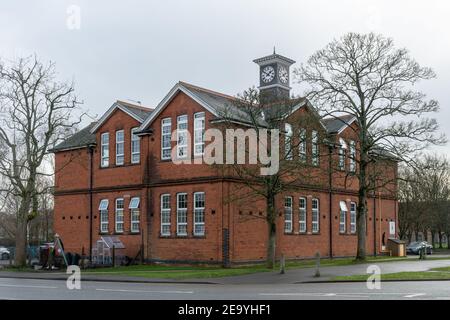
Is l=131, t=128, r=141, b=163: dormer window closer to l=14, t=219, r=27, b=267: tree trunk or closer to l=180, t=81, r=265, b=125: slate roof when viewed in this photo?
l=180, t=81, r=265, b=125: slate roof

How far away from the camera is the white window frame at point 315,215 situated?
38406 mm

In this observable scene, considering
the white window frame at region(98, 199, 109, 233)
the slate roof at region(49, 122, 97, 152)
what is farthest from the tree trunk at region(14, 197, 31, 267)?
the slate roof at region(49, 122, 97, 152)

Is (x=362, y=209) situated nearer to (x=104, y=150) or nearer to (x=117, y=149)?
(x=117, y=149)

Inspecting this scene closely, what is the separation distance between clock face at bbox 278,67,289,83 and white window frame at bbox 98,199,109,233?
14.6 m

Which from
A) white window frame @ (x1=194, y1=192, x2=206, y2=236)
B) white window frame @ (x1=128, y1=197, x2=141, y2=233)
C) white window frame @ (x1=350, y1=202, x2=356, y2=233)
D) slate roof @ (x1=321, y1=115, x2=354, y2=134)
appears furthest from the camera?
white window frame @ (x1=350, y1=202, x2=356, y2=233)

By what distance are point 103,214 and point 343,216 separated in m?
16.7

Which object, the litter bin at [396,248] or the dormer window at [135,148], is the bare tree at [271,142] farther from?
the litter bin at [396,248]

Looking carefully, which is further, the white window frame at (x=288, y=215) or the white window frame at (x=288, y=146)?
the white window frame at (x=288, y=215)

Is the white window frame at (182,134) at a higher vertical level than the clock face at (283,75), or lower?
lower

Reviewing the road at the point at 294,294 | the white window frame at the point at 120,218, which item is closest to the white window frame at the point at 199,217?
the white window frame at the point at 120,218

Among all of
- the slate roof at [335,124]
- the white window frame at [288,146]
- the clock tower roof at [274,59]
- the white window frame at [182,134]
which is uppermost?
the clock tower roof at [274,59]

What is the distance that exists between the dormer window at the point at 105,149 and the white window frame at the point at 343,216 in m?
16.4

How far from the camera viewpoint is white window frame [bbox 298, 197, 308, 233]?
37.1 meters

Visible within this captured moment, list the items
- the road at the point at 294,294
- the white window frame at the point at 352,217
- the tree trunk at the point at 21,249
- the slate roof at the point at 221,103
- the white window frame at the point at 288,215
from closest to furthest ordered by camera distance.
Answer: the road at the point at 294,294
the slate roof at the point at 221,103
the tree trunk at the point at 21,249
the white window frame at the point at 288,215
the white window frame at the point at 352,217
